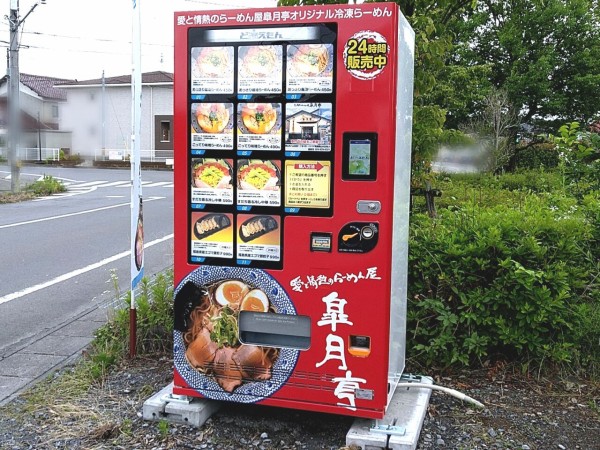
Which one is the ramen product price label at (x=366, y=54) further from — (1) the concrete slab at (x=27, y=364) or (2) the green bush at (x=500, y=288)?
(1) the concrete slab at (x=27, y=364)

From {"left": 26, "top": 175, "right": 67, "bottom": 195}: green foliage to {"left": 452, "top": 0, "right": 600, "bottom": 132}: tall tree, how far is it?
679 inches

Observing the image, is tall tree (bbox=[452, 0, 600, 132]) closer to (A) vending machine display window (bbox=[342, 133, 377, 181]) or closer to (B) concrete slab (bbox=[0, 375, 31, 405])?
(A) vending machine display window (bbox=[342, 133, 377, 181])

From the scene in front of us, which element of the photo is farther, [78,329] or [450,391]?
[78,329]

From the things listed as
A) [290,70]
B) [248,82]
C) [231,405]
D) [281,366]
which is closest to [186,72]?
[248,82]

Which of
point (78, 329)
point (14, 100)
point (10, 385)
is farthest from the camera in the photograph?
point (14, 100)

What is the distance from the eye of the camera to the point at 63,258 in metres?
9.09

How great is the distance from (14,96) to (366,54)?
31.8 ft

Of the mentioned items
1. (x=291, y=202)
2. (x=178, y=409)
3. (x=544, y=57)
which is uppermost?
(x=544, y=57)

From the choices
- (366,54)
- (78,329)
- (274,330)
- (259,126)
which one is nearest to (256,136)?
(259,126)

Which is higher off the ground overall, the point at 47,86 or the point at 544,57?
Answer: the point at 544,57

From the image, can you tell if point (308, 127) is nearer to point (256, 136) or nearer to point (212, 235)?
point (256, 136)

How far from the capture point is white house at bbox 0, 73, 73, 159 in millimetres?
7241

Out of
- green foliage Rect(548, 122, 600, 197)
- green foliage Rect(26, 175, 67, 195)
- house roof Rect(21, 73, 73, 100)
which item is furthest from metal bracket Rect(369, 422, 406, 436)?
green foliage Rect(26, 175, 67, 195)

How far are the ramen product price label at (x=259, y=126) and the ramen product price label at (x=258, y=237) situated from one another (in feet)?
1.25
